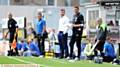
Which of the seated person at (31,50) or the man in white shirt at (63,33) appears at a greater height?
the man in white shirt at (63,33)

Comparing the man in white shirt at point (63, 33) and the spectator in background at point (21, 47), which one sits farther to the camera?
the spectator in background at point (21, 47)

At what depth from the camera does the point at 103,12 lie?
138ft

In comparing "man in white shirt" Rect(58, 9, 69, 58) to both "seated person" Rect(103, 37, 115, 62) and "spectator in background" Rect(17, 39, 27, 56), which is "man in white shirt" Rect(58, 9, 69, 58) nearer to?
"seated person" Rect(103, 37, 115, 62)

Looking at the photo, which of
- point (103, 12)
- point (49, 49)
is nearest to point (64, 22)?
point (49, 49)

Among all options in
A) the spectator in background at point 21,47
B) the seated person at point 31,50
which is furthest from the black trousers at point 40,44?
the spectator in background at point 21,47

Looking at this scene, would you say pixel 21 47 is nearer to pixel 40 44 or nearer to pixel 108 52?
pixel 40 44

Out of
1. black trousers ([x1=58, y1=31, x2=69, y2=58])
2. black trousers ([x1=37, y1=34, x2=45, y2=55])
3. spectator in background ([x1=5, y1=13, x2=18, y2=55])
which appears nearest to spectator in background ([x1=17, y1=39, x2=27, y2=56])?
spectator in background ([x1=5, y1=13, x2=18, y2=55])

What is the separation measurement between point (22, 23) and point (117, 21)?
27.2 ft

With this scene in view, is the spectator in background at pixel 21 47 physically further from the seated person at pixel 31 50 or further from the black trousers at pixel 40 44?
the black trousers at pixel 40 44

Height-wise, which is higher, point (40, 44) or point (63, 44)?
point (63, 44)

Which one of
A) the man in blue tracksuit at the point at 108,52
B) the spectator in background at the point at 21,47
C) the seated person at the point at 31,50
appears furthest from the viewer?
the spectator in background at the point at 21,47

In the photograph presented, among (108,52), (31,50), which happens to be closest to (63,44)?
(108,52)

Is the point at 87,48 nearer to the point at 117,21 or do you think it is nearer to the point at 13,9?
the point at 117,21

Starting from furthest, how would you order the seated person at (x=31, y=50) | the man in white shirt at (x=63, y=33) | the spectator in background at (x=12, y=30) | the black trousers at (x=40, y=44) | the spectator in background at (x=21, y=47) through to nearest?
the spectator in background at (x=21, y=47), the seated person at (x=31, y=50), the spectator in background at (x=12, y=30), the black trousers at (x=40, y=44), the man in white shirt at (x=63, y=33)
